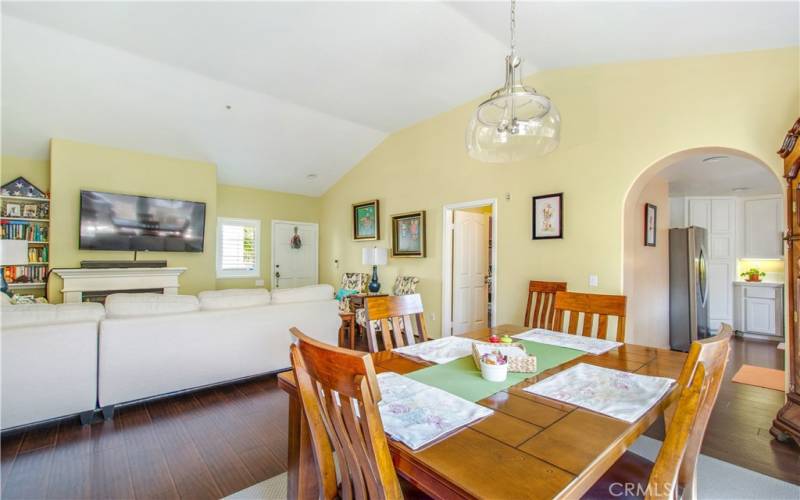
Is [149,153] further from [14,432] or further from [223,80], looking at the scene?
[14,432]

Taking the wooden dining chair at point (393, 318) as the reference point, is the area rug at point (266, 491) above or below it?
below

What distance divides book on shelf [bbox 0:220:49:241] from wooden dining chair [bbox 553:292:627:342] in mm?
6692

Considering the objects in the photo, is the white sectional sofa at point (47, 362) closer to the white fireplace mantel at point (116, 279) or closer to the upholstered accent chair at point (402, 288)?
the white fireplace mantel at point (116, 279)

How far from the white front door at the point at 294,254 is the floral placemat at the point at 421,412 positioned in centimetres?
647

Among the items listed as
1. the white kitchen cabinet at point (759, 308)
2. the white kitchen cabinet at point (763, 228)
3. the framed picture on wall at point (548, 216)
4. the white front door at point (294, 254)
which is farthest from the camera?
the white front door at point (294, 254)

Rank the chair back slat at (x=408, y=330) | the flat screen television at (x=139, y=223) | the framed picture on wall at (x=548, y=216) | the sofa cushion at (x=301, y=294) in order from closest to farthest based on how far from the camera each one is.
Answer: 1. the chair back slat at (x=408, y=330)
2. the sofa cushion at (x=301, y=294)
3. the framed picture on wall at (x=548, y=216)
4. the flat screen television at (x=139, y=223)

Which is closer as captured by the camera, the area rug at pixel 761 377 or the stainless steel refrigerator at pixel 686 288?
the area rug at pixel 761 377

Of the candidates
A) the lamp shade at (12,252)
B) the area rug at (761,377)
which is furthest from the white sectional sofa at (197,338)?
the area rug at (761,377)

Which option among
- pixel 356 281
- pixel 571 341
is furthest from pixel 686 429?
pixel 356 281

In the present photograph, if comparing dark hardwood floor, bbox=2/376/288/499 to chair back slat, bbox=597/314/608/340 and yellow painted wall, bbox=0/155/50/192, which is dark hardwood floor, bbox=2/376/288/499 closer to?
chair back slat, bbox=597/314/608/340

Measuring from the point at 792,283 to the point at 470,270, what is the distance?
345 centimetres

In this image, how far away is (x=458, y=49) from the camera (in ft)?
11.6

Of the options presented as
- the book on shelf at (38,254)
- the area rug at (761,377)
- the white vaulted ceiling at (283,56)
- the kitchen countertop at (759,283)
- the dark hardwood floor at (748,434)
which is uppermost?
the white vaulted ceiling at (283,56)

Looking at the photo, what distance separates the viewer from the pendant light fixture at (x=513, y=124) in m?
1.93
